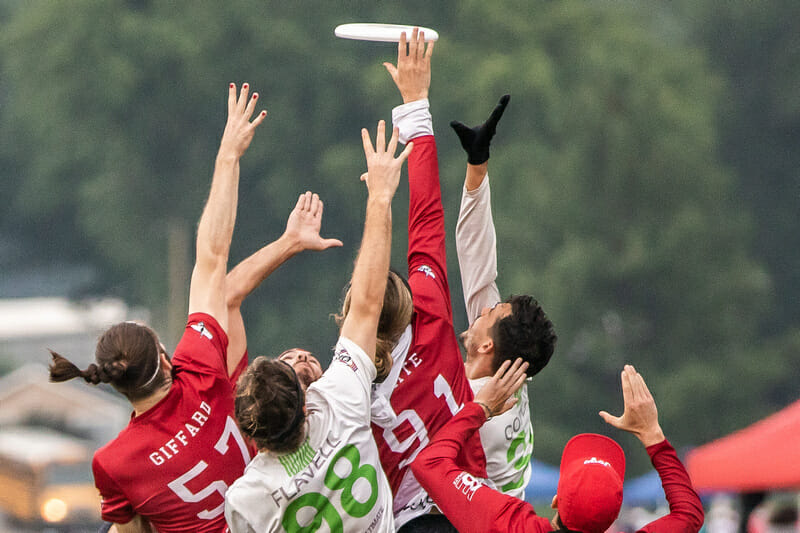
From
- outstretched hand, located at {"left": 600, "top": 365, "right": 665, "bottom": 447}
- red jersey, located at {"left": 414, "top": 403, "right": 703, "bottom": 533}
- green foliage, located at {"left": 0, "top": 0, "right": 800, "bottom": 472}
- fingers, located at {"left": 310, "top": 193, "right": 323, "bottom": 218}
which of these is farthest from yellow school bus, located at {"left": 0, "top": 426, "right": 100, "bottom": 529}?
outstretched hand, located at {"left": 600, "top": 365, "right": 665, "bottom": 447}

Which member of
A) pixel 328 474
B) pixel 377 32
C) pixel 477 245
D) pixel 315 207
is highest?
pixel 377 32

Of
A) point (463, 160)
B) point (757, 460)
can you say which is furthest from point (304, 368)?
point (463, 160)

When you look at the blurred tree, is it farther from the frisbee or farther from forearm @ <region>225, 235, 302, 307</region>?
forearm @ <region>225, 235, 302, 307</region>

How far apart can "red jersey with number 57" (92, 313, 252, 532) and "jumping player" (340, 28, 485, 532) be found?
0.50m

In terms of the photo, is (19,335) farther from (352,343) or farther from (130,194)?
(352,343)

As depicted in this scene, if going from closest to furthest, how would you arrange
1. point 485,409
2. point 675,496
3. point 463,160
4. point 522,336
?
point 675,496 → point 485,409 → point 522,336 → point 463,160

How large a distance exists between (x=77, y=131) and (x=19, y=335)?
12562mm

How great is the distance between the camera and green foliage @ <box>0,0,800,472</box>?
31.4 metres

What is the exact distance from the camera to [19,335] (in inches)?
1976

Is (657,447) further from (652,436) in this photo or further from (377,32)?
(377,32)

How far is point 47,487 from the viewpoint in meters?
19.8

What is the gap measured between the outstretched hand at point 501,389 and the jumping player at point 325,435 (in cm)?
37

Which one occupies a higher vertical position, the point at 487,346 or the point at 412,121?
the point at 412,121

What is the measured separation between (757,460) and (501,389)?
6.20 m
